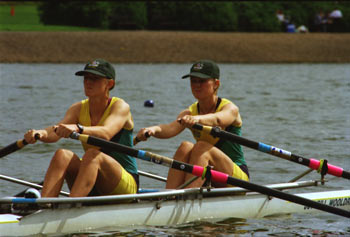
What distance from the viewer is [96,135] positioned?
762 cm

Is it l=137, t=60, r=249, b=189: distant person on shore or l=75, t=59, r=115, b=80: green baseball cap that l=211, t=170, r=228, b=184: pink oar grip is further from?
l=75, t=59, r=115, b=80: green baseball cap

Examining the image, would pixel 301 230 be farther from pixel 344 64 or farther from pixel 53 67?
pixel 344 64

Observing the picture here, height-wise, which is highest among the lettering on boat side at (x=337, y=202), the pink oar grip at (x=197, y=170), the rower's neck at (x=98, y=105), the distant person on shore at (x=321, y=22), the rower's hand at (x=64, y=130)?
the distant person on shore at (x=321, y=22)

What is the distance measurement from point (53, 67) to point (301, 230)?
26.2 meters

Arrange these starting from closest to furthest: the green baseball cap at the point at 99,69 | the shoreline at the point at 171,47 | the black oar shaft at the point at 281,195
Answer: the green baseball cap at the point at 99,69
the black oar shaft at the point at 281,195
the shoreline at the point at 171,47

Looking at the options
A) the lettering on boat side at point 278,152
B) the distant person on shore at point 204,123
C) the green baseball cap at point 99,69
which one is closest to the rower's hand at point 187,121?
the distant person on shore at point 204,123

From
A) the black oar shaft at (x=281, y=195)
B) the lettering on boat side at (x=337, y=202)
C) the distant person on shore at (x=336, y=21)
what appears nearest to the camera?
the black oar shaft at (x=281, y=195)

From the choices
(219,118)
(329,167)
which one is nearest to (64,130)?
(219,118)

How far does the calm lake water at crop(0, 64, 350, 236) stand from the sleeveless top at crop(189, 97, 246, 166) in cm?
73

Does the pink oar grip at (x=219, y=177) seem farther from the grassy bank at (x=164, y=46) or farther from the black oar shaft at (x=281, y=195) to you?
the grassy bank at (x=164, y=46)

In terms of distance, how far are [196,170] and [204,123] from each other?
0.61 metres

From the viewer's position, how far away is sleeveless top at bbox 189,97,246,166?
8.58 m

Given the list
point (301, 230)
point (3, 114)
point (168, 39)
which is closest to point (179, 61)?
point (168, 39)

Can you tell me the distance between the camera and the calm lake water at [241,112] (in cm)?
900
